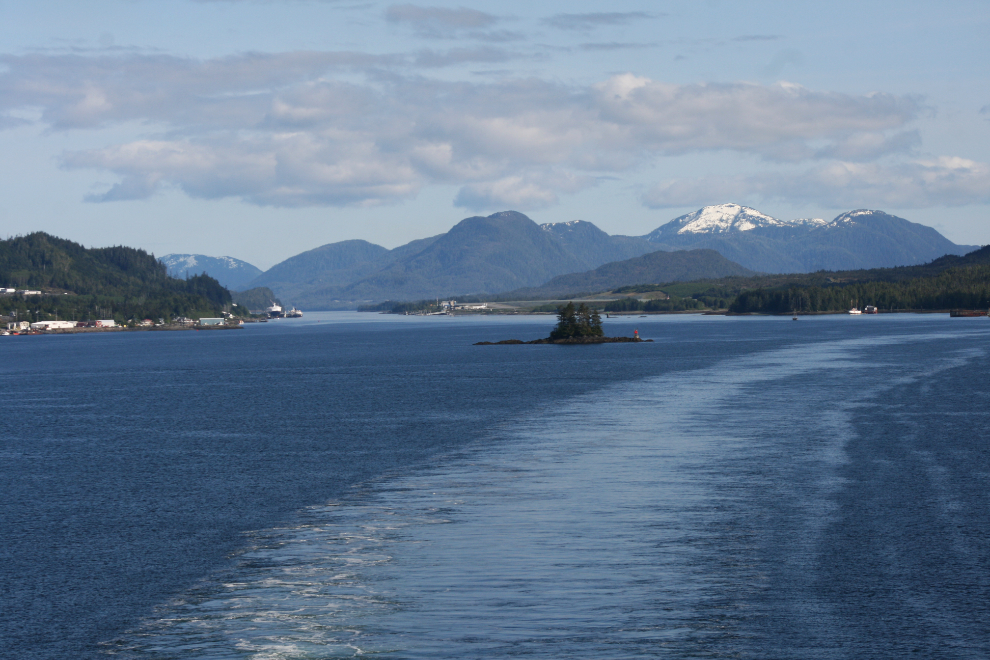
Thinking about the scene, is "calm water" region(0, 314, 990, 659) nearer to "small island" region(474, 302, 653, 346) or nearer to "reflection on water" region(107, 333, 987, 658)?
"reflection on water" region(107, 333, 987, 658)

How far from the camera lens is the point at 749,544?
27.8 m

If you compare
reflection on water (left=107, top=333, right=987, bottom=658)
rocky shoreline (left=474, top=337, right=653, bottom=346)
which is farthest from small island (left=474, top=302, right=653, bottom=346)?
reflection on water (left=107, top=333, right=987, bottom=658)

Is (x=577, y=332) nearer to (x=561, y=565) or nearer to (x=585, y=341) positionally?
(x=585, y=341)

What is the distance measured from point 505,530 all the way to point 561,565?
4.45 m

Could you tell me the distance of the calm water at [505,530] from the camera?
20.8 m

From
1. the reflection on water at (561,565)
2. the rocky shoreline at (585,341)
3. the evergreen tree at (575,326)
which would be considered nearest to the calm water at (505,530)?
the reflection on water at (561,565)

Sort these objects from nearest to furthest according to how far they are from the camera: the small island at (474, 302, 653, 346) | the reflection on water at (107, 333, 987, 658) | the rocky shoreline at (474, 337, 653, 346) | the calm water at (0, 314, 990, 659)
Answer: the reflection on water at (107, 333, 987, 658) → the calm water at (0, 314, 990, 659) → the rocky shoreline at (474, 337, 653, 346) → the small island at (474, 302, 653, 346)

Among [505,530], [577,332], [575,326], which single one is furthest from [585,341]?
[505,530]

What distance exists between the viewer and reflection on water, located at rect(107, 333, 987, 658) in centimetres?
2031

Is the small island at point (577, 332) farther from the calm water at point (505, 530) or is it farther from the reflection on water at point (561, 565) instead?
the reflection on water at point (561, 565)

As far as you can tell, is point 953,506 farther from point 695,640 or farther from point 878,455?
point 695,640

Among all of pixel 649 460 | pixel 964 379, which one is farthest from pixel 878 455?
pixel 964 379

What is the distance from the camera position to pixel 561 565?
2570 centimetres

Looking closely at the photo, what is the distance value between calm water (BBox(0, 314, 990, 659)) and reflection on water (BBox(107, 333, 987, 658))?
0.33 feet
